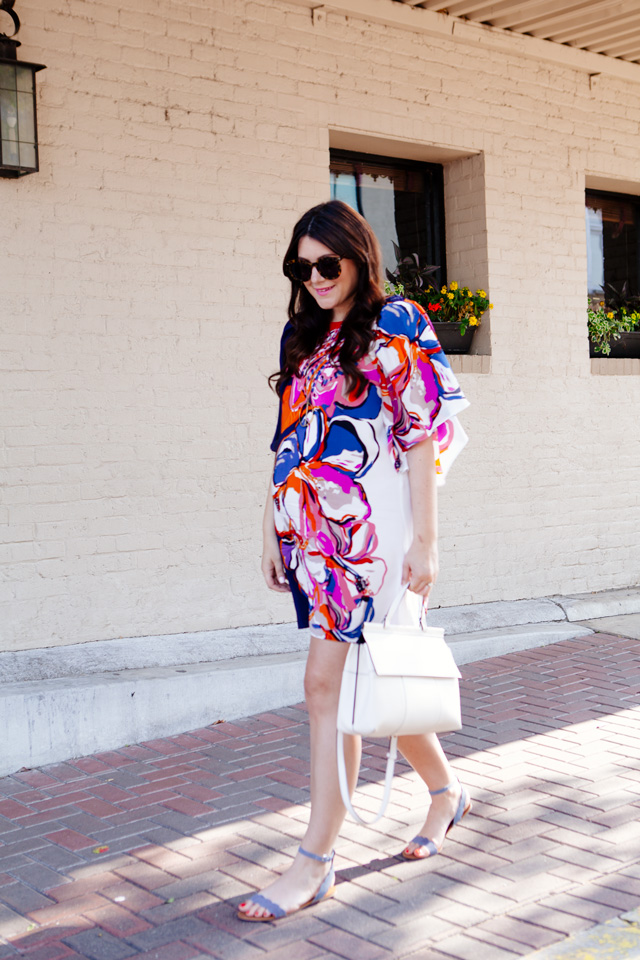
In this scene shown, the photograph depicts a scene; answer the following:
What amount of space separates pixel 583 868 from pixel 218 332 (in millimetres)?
3106

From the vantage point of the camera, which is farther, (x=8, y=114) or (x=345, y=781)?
(x=8, y=114)

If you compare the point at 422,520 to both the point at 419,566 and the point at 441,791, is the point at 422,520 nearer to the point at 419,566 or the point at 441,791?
the point at 419,566

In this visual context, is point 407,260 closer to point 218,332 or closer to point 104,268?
point 218,332

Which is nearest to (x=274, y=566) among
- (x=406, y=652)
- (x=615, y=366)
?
(x=406, y=652)

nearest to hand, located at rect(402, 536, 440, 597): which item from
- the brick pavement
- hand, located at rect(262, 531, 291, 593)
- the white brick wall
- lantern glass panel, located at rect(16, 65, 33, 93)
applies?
hand, located at rect(262, 531, 291, 593)

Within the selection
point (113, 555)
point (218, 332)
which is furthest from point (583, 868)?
point (218, 332)

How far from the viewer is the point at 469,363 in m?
6.27

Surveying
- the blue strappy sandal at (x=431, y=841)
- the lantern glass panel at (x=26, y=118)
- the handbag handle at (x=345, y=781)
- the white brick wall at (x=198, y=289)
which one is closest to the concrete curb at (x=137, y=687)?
the white brick wall at (x=198, y=289)

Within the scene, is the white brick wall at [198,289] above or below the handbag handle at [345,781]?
above

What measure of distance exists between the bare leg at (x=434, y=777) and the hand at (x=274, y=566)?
600 mm

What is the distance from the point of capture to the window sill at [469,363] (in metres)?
6.20

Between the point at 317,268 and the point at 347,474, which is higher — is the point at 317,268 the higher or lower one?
the higher one

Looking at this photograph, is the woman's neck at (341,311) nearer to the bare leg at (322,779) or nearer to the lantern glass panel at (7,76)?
the bare leg at (322,779)

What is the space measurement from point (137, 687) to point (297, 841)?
1329mm
